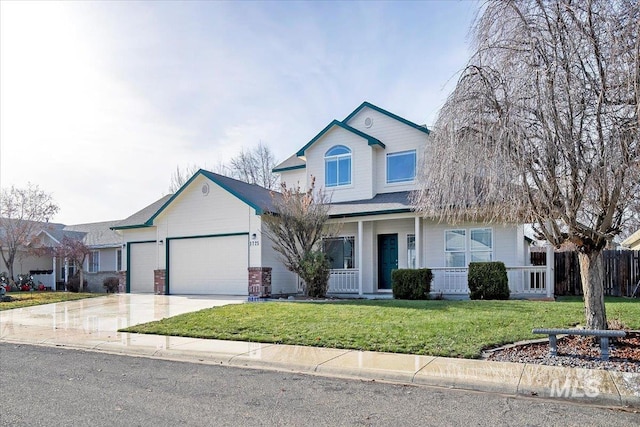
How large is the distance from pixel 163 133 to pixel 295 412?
64.3 ft

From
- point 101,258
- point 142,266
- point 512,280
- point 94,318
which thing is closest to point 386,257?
point 512,280

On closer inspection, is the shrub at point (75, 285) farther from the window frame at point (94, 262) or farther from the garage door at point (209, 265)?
the garage door at point (209, 265)

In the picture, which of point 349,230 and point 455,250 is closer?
point 455,250

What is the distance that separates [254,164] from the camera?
46.4 metres

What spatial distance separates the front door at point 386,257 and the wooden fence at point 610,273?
6145 millimetres

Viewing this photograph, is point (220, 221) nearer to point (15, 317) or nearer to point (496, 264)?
point (15, 317)

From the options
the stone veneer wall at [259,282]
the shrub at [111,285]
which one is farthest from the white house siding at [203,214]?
the shrub at [111,285]

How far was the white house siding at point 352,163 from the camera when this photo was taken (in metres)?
20.2

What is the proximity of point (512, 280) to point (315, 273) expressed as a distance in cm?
672

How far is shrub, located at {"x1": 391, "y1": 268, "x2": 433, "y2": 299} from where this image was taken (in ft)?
54.8

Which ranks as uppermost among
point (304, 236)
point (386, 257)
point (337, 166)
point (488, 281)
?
point (337, 166)

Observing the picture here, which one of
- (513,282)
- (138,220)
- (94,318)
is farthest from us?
(138,220)

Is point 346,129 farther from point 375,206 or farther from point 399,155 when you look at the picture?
point 375,206

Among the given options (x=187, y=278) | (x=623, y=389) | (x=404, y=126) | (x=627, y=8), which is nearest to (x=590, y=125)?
(x=627, y=8)
